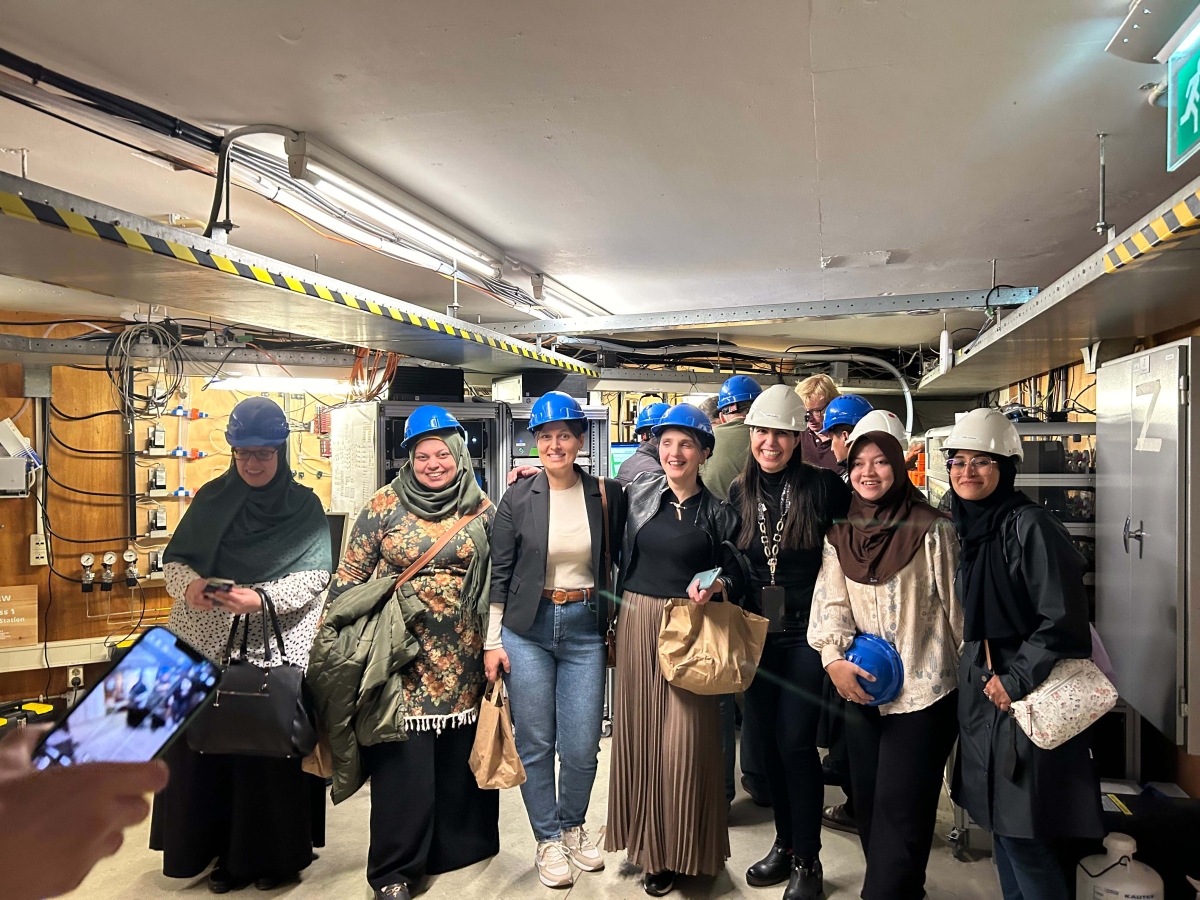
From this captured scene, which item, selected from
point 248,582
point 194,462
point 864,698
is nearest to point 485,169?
point 194,462

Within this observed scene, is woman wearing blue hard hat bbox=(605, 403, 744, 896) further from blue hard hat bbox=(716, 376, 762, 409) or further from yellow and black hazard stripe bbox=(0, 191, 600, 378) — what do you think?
yellow and black hazard stripe bbox=(0, 191, 600, 378)

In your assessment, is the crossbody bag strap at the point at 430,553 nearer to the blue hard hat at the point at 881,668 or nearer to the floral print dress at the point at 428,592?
the floral print dress at the point at 428,592

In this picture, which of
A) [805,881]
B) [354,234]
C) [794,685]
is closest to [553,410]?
[354,234]

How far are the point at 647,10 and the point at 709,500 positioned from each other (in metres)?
1.51

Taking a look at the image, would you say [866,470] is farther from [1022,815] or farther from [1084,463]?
[1084,463]

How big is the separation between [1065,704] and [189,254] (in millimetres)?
2593

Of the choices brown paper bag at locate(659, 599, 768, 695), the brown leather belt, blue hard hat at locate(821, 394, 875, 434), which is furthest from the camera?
blue hard hat at locate(821, 394, 875, 434)

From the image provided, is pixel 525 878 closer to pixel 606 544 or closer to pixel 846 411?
pixel 606 544

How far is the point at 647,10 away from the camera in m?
1.56

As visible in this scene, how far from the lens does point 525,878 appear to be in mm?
2572

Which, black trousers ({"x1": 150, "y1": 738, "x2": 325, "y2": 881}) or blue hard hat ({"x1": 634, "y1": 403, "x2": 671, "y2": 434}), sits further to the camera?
blue hard hat ({"x1": 634, "y1": 403, "x2": 671, "y2": 434})

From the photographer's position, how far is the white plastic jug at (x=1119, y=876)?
206 cm

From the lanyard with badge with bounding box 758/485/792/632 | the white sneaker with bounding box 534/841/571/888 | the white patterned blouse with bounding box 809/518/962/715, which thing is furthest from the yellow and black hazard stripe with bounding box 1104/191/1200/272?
the white sneaker with bounding box 534/841/571/888

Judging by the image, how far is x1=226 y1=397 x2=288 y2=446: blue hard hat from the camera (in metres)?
1.78
